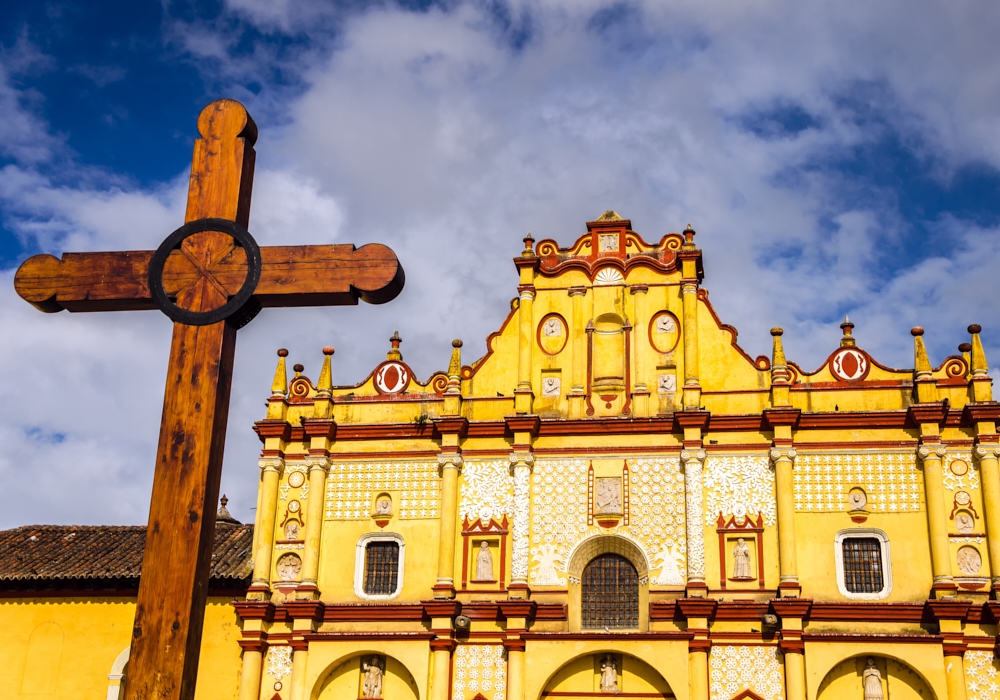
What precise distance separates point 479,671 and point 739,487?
602 cm

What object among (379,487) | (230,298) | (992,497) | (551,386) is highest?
(551,386)

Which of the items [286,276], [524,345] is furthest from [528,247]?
[286,276]

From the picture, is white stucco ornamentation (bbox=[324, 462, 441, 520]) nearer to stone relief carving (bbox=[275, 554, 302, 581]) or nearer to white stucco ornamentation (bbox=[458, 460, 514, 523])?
white stucco ornamentation (bbox=[458, 460, 514, 523])

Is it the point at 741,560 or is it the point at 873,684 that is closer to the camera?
the point at 873,684

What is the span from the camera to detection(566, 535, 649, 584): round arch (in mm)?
21891

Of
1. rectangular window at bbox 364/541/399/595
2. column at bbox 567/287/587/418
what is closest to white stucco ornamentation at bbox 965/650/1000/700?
→ column at bbox 567/287/587/418

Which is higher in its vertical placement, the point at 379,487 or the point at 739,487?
the point at 379,487

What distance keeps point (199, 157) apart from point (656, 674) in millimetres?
16811

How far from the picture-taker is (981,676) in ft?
65.5

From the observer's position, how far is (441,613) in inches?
845

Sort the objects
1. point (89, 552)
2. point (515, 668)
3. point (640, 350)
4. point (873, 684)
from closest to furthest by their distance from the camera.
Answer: point (873, 684) < point (515, 668) < point (640, 350) < point (89, 552)

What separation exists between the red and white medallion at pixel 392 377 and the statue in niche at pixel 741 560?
24.8ft

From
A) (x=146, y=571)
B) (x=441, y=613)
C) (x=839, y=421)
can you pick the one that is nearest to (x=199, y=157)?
(x=146, y=571)

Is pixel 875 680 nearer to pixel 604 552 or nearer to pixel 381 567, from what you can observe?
pixel 604 552
